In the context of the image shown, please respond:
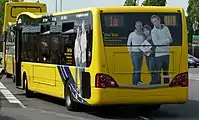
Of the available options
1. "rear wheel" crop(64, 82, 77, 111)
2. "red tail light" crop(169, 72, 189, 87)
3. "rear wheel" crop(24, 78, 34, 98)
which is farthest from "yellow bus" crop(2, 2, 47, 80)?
"red tail light" crop(169, 72, 189, 87)

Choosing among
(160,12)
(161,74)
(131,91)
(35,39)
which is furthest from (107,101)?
(35,39)

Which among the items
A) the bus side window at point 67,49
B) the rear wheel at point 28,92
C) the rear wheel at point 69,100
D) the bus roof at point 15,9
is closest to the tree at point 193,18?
the bus roof at point 15,9

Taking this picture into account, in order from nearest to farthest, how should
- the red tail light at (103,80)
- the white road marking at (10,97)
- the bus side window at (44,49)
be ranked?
the red tail light at (103,80) → the bus side window at (44,49) → the white road marking at (10,97)

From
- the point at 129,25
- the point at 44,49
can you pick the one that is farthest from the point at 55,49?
the point at 129,25

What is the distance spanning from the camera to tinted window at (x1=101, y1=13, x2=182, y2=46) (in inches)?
542

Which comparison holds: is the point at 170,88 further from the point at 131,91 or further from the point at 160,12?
the point at 160,12

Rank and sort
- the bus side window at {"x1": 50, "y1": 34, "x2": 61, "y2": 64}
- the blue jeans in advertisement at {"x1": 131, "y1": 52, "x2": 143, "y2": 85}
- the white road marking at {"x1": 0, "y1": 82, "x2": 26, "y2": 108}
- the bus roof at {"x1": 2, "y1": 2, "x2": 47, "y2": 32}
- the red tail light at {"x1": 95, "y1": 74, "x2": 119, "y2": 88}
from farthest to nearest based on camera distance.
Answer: the bus roof at {"x1": 2, "y1": 2, "x2": 47, "y2": 32} → the white road marking at {"x1": 0, "y1": 82, "x2": 26, "y2": 108} → the bus side window at {"x1": 50, "y1": 34, "x2": 61, "y2": 64} → the blue jeans in advertisement at {"x1": 131, "y1": 52, "x2": 143, "y2": 85} → the red tail light at {"x1": 95, "y1": 74, "x2": 119, "y2": 88}

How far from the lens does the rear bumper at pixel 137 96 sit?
13586mm

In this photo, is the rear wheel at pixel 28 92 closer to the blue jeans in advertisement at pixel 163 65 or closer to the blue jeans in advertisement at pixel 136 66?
the blue jeans in advertisement at pixel 136 66

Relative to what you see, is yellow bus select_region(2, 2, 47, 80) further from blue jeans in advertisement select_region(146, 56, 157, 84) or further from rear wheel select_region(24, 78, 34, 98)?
blue jeans in advertisement select_region(146, 56, 157, 84)

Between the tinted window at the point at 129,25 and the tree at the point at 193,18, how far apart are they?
8153cm

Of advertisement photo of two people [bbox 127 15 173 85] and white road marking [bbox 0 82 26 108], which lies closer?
advertisement photo of two people [bbox 127 15 173 85]

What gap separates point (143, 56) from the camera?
1385 centimetres

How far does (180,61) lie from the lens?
14.0 m
